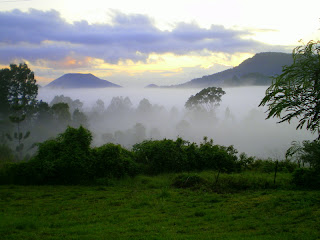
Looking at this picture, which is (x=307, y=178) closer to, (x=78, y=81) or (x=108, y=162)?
(x=108, y=162)

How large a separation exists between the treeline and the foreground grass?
1486 mm

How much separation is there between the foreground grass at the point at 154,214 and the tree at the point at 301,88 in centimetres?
287

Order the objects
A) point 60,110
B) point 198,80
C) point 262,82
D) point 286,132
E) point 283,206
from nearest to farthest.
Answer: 1. point 283,206
2. point 60,110
3. point 286,132
4. point 262,82
5. point 198,80

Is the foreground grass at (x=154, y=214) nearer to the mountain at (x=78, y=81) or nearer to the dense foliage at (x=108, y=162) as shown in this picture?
the dense foliage at (x=108, y=162)

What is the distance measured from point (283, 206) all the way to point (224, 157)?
28.5 feet

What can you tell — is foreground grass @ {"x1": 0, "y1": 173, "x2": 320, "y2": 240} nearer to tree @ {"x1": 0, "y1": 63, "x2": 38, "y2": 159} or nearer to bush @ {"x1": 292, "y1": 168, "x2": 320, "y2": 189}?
bush @ {"x1": 292, "y1": 168, "x2": 320, "y2": 189}

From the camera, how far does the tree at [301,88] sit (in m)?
7.59

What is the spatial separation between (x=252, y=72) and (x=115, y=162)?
10509 cm

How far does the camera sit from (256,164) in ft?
59.4

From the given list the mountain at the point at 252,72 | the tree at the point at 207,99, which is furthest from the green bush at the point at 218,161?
the mountain at the point at 252,72

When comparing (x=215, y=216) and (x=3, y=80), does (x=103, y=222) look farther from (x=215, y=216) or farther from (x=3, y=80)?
(x=3, y=80)

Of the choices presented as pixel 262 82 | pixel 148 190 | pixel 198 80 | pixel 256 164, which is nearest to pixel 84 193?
pixel 148 190

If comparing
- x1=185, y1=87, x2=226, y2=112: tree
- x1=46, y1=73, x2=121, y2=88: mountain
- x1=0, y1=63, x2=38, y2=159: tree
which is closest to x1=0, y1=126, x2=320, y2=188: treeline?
x1=0, y1=63, x2=38, y2=159: tree

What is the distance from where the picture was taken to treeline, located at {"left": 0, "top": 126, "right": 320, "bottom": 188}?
14.4 meters
